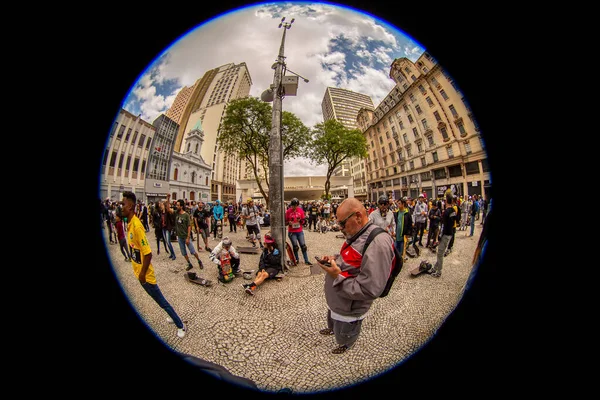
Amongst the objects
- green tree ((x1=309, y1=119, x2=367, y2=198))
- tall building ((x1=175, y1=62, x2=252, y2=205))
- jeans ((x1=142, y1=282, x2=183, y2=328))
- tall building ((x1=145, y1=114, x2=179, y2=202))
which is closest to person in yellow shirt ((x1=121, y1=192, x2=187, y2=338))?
jeans ((x1=142, y1=282, x2=183, y2=328))

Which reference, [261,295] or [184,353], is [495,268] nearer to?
[261,295]

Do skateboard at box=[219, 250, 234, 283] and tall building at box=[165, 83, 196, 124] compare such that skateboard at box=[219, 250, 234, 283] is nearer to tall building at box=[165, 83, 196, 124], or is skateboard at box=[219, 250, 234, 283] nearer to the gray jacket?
the gray jacket

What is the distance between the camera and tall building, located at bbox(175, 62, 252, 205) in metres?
1.48

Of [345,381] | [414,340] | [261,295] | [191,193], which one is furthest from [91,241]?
[414,340]

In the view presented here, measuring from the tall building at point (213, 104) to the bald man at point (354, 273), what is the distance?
54.1 inches

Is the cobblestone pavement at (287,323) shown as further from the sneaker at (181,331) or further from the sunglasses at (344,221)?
the sunglasses at (344,221)

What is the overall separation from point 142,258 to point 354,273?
1692 mm

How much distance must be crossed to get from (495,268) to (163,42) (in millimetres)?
2680

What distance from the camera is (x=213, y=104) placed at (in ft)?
5.76

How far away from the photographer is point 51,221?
102 cm

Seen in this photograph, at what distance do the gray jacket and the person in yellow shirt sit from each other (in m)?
1.15

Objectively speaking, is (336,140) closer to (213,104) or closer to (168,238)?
(213,104)

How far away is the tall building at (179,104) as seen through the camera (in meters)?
1.32

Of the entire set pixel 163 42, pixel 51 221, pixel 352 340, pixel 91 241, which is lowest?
pixel 352 340
